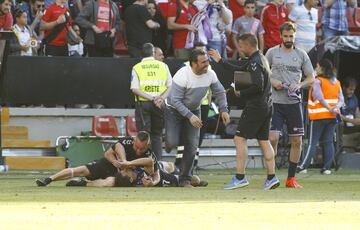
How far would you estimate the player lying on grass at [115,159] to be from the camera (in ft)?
58.9

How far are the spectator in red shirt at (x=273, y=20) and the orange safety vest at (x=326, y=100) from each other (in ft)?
10.2

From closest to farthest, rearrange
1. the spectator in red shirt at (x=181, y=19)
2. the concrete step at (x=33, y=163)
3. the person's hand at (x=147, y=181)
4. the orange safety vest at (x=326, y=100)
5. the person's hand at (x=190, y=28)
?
the person's hand at (x=147, y=181)
the orange safety vest at (x=326, y=100)
the concrete step at (x=33, y=163)
the person's hand at (x=190, y=28)
the spectator in red shirt at (x=181, y=19)

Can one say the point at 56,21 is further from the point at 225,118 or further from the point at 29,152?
the point at 225,118

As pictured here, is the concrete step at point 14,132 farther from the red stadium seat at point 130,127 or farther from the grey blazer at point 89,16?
the grey blazer at point 89,16

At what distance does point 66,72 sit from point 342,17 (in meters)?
6.29

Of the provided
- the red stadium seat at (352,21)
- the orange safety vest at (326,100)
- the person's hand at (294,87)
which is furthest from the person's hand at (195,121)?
the red stadium seat at (352,21)

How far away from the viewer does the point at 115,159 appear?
18.1m

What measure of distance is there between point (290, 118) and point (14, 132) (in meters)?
7.97

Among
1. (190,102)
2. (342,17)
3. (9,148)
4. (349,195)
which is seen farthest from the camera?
(342,17)
